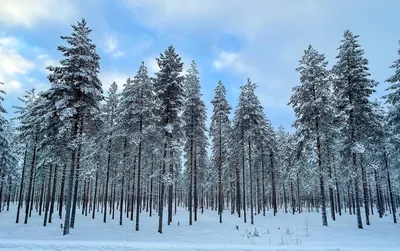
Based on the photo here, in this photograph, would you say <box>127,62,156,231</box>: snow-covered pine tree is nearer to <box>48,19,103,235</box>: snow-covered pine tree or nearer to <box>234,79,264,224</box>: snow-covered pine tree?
<box>48,19,103,235</box>: snow-covered pine tree

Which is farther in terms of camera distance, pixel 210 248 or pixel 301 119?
pixel 301 119

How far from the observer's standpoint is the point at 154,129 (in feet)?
80.4

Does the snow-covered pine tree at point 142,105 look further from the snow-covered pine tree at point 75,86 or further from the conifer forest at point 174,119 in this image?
the snow-covered pine tree at point 75,86

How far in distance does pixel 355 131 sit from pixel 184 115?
59.8ft

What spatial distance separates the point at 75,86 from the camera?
20.0m

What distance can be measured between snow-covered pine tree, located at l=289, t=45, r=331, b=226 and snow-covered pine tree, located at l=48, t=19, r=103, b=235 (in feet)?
65.0

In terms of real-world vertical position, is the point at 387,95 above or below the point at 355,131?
above

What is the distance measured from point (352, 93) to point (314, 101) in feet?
12.8

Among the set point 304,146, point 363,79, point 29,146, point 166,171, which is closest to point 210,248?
point 166,171

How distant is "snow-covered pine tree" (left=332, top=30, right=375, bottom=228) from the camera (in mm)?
24734

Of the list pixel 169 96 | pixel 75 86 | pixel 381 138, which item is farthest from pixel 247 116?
pixel 75 86

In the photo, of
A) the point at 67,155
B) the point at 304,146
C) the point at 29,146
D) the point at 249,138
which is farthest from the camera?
the point at 249,138

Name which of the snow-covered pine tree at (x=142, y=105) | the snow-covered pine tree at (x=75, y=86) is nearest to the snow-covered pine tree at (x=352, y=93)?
the snow-covered pine tree at (x=142, y=105)

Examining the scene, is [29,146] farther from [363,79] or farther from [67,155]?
[363,79]
